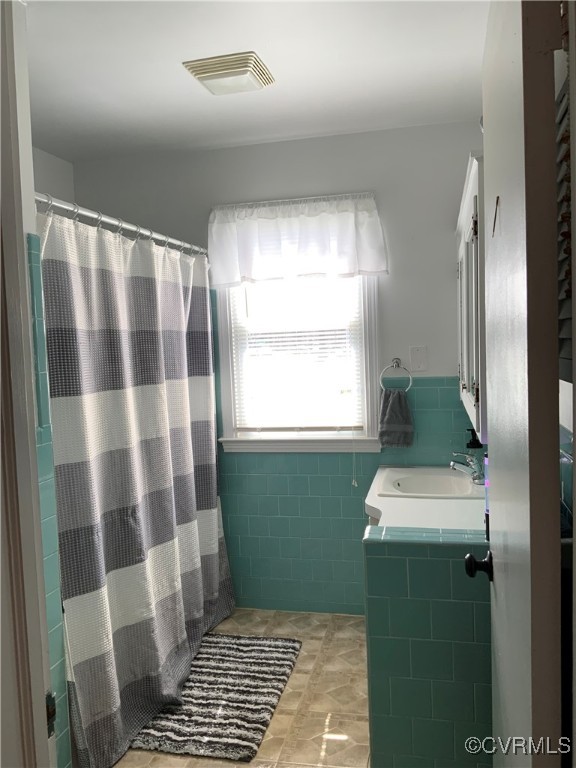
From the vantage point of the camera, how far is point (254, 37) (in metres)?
2.21

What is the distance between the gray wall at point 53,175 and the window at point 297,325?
939mm

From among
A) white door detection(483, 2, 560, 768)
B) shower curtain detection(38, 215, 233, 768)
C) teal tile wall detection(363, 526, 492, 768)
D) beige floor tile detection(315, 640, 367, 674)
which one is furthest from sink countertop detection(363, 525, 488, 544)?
beige floor tile detection(315, 640, 367, 674)

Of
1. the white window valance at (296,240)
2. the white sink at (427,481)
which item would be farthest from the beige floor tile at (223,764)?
the white window valance at (296,240)

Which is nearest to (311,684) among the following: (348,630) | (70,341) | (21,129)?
(348,630)

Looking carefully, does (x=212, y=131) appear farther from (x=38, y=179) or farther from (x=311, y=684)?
(x=311, y=684)

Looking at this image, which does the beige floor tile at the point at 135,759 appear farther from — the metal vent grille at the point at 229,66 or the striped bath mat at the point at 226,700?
the metal vent grille at the point at 229,66

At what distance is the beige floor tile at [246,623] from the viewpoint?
3333 mm

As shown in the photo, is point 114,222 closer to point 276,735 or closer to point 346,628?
point 276,735

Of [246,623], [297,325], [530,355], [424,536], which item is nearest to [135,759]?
[246,623]

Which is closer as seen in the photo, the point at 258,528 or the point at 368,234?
the point at 368,234

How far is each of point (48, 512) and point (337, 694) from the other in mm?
1609

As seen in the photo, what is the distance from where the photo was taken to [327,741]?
238 cm

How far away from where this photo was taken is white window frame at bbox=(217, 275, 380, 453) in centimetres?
338

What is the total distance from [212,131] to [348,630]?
2.80 meters
